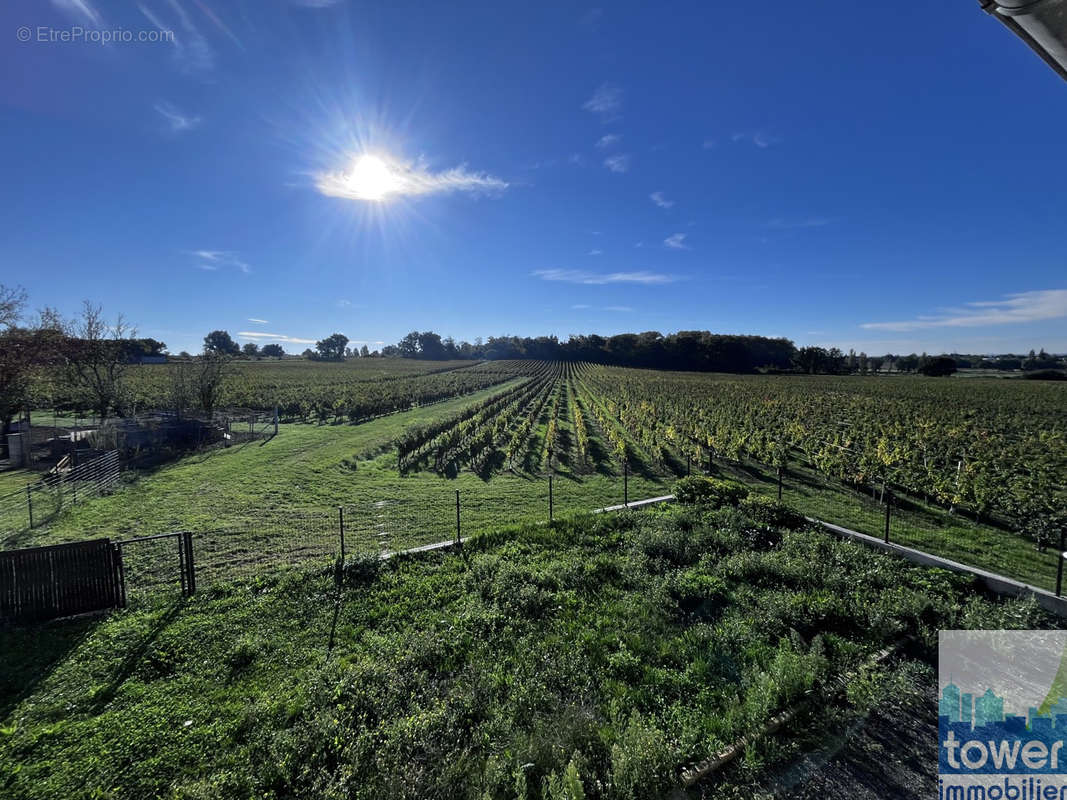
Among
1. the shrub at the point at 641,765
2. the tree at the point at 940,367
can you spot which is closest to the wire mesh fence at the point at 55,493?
the shrub at the point at 641,765

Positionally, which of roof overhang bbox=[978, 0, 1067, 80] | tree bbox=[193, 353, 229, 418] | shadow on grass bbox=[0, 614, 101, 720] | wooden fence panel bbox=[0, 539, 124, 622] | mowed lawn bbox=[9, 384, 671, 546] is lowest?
mowed lawn bbox=[9, 384, 671, 546]

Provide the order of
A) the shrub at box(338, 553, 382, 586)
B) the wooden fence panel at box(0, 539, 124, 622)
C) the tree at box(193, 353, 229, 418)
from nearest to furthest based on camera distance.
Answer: the wooden fence panel at box(0, 539, 124, 622) → the shrub at box(338, 553, 382, 586) → the tree at box(193, 353, 229, 418)

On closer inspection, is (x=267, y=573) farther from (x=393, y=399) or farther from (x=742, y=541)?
(x=393, y=399)

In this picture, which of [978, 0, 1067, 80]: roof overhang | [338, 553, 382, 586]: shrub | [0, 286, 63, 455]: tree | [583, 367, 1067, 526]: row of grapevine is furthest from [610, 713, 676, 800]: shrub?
[0, 286, 63, 455]: tree

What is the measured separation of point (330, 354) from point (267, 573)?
508 ft

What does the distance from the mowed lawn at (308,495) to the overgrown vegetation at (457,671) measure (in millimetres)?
3578

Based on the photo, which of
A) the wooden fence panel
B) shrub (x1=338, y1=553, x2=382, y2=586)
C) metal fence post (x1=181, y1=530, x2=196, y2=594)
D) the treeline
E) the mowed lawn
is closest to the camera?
the wooden fence panel

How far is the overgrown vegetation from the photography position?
3.66m

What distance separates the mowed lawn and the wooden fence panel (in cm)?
366

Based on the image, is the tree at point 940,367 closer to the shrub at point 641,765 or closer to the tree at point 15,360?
the shrub at point 641,765

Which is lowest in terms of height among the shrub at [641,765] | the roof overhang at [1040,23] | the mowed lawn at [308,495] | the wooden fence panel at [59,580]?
the mowed lawn at [308,495]

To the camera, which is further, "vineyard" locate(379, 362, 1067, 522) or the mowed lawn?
"vineyard" locate(379, 362, 1067, 522)

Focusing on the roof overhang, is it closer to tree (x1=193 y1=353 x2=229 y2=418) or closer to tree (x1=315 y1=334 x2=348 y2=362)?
tree (x1=193 y1=353 x2=229 y2=418)

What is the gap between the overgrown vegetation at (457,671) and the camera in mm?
3664
